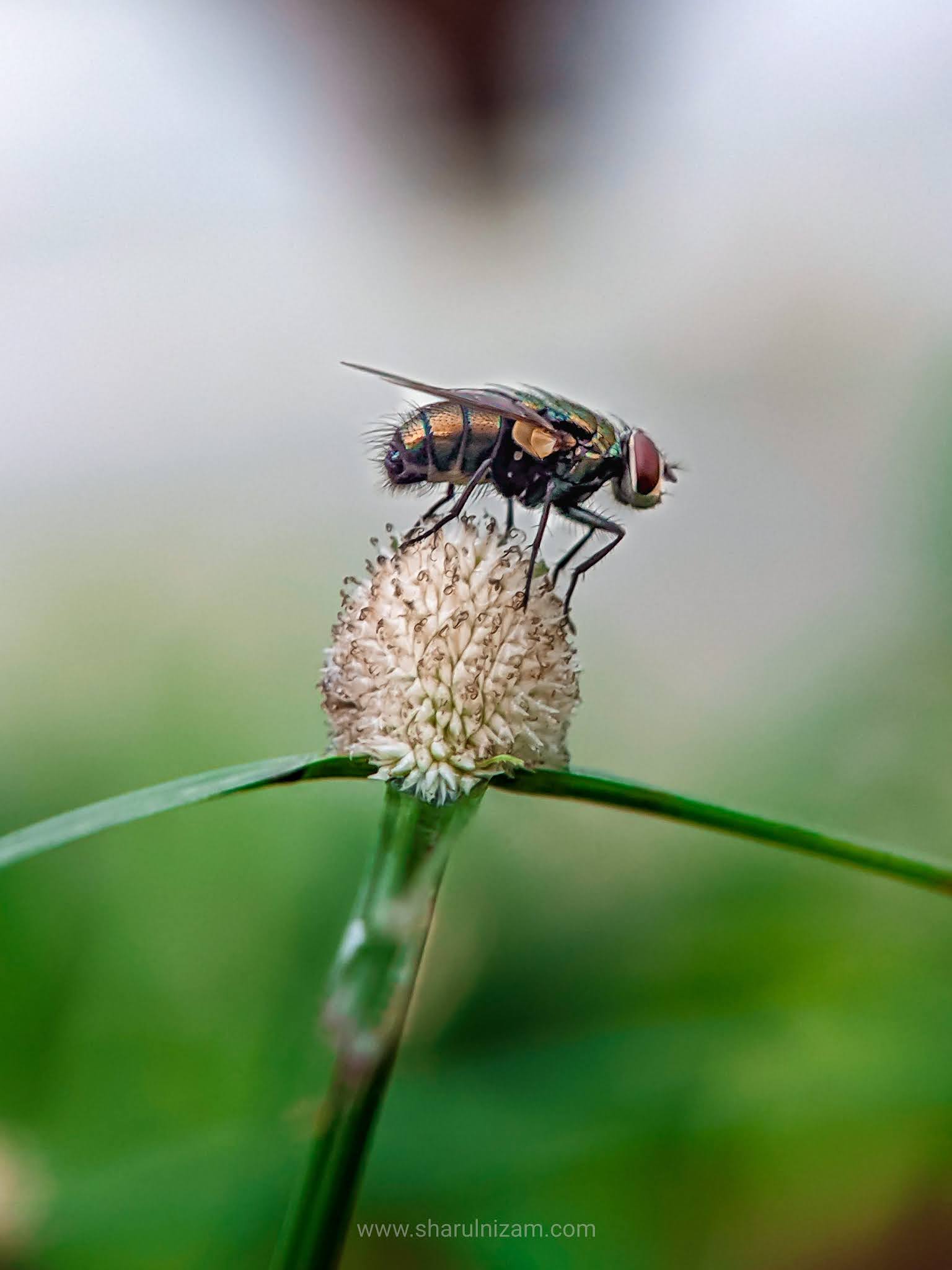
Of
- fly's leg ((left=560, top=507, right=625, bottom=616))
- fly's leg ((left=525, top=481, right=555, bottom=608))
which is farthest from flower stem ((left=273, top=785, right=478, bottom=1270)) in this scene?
fly's leg ((left=560, top=507, right=625, bottom=616))

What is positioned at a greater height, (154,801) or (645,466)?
(645,466)

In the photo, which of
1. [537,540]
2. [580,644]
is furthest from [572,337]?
[537,540]

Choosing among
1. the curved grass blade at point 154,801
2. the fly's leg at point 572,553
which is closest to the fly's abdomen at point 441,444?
the fly's leg at point 572,553

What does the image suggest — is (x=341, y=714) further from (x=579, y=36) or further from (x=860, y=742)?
(x=579, y=36)

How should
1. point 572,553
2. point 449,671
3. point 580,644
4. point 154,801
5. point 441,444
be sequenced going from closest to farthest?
point 154,801 → point 449,671 → point 441,444 → point 572,553 → point 580,644

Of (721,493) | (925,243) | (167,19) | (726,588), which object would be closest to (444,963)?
(726,588)

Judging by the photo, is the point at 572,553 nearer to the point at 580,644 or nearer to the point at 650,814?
the point at 650,814
